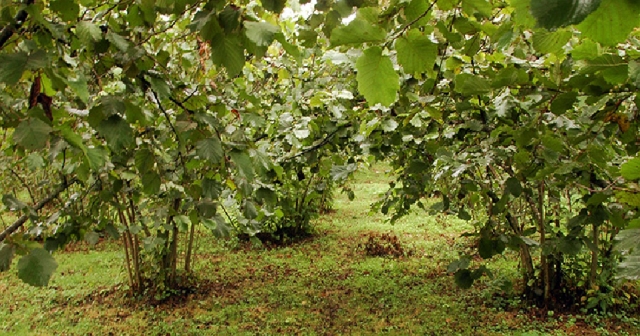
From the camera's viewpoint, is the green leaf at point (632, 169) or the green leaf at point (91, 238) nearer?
the green leaf at point (632, 169)

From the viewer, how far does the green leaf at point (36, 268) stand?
1010mm

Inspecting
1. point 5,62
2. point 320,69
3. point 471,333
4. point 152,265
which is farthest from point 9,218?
point 5,62

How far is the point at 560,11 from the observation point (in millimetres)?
454

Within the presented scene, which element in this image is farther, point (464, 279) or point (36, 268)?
point (464, 279)

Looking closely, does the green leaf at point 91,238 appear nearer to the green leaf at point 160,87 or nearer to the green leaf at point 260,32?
the green leaf at point 160,87

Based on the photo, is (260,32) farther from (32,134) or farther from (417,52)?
(32,134)

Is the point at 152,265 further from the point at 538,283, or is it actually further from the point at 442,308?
the point at 538,283

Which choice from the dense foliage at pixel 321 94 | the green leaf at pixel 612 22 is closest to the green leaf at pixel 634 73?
the dense foliage at pixel 321 94

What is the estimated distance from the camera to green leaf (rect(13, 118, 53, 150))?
97 cm

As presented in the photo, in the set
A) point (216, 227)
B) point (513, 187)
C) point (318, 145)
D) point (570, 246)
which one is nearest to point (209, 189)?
point (216, 227)

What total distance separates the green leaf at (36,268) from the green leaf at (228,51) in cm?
60

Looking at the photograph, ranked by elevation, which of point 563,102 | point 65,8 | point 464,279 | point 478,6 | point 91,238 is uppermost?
point 65,8

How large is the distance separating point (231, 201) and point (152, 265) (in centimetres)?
338

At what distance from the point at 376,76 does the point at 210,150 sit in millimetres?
706
